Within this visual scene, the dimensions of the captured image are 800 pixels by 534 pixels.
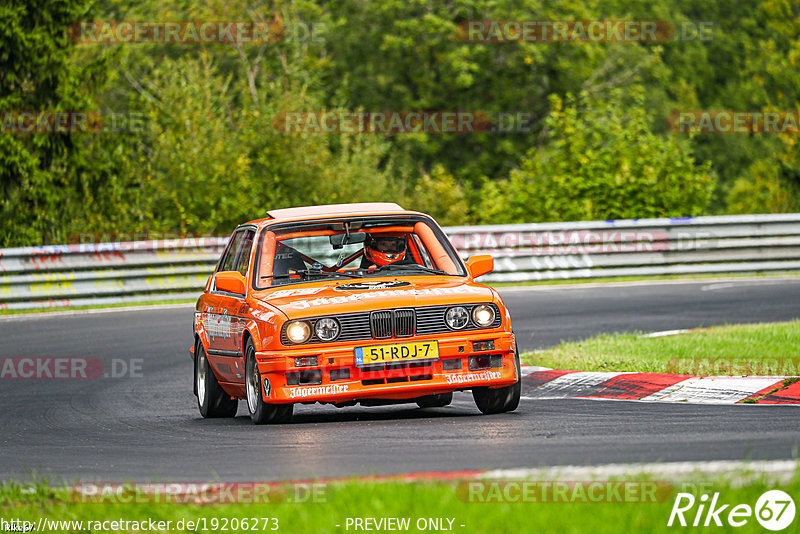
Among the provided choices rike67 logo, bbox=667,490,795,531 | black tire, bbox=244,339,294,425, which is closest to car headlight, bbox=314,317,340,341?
black tire, bbox=244,339,294,425

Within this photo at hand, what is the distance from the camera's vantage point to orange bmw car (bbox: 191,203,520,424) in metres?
8.74

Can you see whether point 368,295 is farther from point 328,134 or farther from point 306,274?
point 328,134

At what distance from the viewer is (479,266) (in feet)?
32.6

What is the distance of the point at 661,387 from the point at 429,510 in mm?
5131

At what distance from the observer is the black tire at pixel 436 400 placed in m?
10.4

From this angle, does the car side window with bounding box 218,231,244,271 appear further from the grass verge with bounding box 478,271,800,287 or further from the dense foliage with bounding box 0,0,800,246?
the dense foliage with bounding box 0,0,800,246

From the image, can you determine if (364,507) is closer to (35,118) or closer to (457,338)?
(457,338)

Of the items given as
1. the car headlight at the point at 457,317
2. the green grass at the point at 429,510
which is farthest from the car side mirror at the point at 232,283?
the green grass at the point at 429,510

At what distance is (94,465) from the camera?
7426 mm

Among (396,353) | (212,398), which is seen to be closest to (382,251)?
(396,353)

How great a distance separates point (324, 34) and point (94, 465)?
1737 inches

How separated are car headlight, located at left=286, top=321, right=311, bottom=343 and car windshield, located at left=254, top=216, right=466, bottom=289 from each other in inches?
34.8

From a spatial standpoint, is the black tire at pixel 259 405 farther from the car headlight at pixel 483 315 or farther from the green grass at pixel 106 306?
the green grass at pixel 106 306

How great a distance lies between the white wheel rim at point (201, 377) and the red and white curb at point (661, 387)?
267 cm
